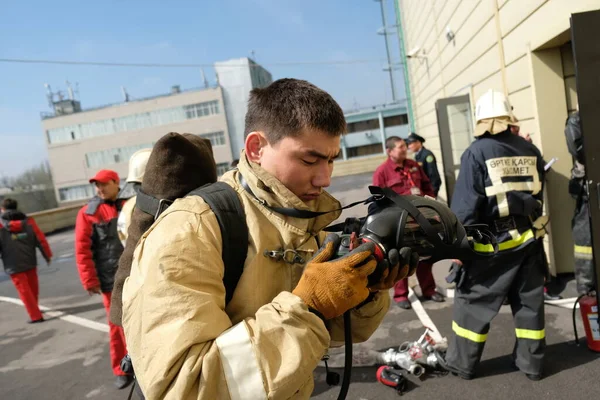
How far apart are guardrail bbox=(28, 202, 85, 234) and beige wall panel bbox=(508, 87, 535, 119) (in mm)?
18552

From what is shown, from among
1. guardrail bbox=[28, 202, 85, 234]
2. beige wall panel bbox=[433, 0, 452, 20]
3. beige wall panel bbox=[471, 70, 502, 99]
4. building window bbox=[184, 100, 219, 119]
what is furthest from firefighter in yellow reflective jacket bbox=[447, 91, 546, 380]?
building window bbox=[184, 100, 219, 119]

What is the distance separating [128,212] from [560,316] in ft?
12.9

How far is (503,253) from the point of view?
2855 millimetres

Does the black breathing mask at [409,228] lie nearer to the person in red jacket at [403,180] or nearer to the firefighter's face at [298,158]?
the firefighter's face at [298,158]

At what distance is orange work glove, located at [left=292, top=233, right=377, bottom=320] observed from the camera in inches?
41.6

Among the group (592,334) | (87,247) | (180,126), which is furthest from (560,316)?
(180,126)

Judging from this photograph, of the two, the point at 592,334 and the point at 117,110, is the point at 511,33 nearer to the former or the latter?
the point at 592,334

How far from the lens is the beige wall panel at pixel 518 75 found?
428 cm

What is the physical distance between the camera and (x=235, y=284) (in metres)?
1.17

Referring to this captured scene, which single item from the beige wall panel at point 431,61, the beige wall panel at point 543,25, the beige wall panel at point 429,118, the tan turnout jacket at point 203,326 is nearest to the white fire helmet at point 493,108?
the beige wall panel at point 543,25

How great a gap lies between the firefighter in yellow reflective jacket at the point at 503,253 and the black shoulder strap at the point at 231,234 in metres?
2.23

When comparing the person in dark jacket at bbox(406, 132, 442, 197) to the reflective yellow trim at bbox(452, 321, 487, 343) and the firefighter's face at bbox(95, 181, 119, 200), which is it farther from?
the firefighter's face at bbox(95, 181, 119, 200)

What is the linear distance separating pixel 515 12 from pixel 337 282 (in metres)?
4.59

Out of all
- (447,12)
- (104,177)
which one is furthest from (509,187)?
(447,12)
